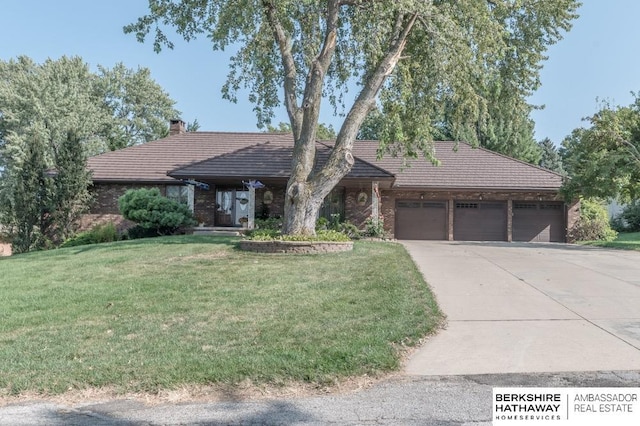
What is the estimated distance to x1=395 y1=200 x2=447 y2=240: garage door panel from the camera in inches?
911

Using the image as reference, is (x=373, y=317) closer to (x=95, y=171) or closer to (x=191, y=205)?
(x=191, y=205)

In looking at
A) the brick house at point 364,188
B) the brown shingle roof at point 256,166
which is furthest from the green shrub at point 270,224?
the brown shingle roof at point 256,166

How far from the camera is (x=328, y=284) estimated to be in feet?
26.2

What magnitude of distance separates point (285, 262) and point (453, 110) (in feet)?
26.6

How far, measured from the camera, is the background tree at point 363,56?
12570 mm

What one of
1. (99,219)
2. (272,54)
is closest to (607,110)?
(272,54)

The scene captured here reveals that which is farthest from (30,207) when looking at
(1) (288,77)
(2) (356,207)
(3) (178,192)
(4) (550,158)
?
(4) (550,158)

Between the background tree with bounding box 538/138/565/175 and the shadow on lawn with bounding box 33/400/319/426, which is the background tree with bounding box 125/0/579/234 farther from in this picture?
the background tree with bounding box 538/138/565/175

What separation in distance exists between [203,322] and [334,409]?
2771mm

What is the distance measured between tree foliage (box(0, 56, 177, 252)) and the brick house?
2281mm

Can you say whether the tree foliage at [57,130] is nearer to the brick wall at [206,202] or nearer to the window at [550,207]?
the brick wall at [206,202]

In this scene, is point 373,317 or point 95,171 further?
point 95,171

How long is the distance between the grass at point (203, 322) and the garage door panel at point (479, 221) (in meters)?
13.9

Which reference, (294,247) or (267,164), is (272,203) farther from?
(294,247)
